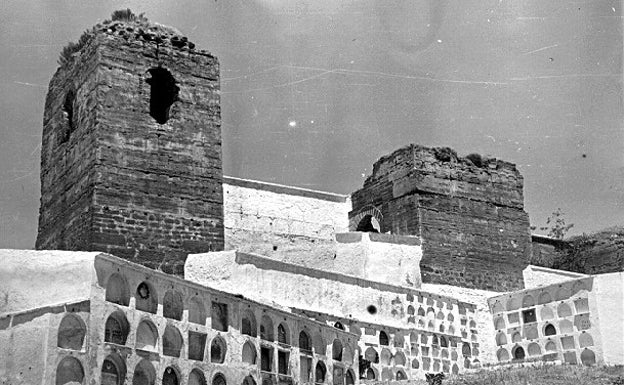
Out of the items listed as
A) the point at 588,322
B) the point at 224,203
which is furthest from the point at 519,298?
the point at 224,203

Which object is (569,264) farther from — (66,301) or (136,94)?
(66,301)

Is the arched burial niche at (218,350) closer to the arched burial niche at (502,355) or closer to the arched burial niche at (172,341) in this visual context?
the arched burial niche at (172,341)

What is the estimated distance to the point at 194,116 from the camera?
2620 cm

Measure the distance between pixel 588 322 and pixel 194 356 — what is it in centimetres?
1185

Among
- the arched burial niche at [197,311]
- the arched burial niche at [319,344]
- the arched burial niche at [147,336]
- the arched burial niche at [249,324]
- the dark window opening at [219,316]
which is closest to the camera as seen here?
the arched burial niche at [147,336]

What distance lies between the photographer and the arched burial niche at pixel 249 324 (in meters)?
19.8

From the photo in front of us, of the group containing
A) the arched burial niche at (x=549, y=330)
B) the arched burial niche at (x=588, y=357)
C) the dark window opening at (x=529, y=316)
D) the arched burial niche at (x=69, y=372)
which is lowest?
the arched burial niche at (x=69, y=372)

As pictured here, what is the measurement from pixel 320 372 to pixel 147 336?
5211mm

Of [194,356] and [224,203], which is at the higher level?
[224,203]

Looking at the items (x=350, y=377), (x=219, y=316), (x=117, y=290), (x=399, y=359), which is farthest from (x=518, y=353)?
(x=117, y=290)

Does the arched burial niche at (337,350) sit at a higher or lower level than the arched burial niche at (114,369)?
higher

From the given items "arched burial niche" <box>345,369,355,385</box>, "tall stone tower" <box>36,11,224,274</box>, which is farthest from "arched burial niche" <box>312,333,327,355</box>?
"tall stone tower" <box>36,11,224,274</box>

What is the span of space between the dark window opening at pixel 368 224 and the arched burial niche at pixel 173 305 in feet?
44.9

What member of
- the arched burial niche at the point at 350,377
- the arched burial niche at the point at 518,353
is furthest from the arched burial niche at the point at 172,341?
the arched burial niche at the point at 518,353
